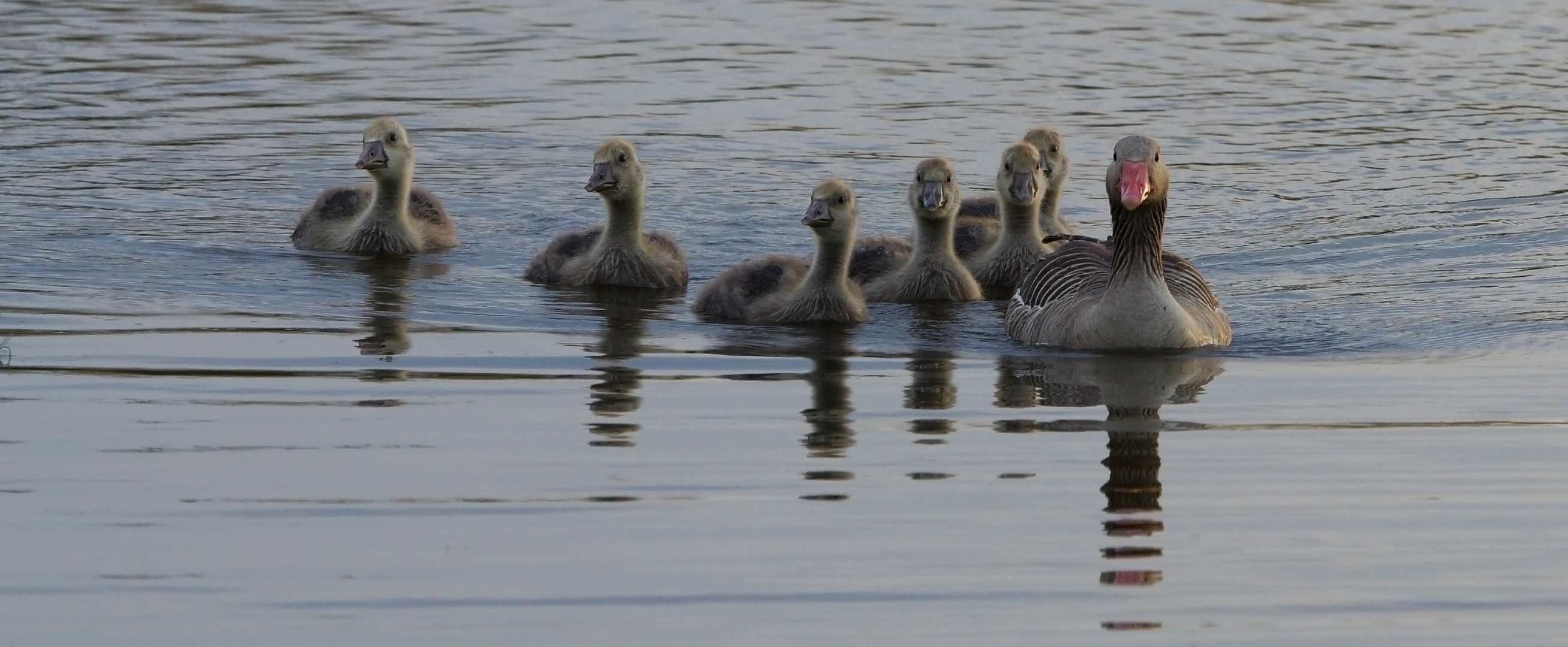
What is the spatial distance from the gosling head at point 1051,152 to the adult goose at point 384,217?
396 cm

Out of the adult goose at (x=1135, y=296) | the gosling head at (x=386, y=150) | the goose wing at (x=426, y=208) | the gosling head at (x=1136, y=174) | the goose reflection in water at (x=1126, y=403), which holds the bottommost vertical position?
the goose reflection in water at (x=1126, y=403)

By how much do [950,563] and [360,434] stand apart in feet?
9.33

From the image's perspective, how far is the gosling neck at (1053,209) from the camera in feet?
51.1

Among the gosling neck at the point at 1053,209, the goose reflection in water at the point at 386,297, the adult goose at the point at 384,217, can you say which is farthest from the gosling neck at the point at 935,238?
the adult goose at the point at 384,217

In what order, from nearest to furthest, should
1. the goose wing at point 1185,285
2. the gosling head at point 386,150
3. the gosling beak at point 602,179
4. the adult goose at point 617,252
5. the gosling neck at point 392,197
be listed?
the goose wing at point 1185,285 → the gosling beak at point 602,179 → the adult goose at point 617,252 → the gosling head at point 386,150 → the gosling neck at point 392,197

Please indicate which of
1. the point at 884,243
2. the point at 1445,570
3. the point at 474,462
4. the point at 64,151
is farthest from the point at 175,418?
the point at 64,151

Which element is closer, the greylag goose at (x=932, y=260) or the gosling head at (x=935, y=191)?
the gosling head at (x=935, y=191)

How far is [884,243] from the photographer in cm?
1428

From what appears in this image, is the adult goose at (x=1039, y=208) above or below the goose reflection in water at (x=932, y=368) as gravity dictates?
above

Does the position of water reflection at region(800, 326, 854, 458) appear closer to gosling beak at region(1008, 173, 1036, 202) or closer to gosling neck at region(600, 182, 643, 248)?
gosling beak at region(1008, 173, 1036, 202)

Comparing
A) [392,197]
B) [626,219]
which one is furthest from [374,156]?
[626,219]

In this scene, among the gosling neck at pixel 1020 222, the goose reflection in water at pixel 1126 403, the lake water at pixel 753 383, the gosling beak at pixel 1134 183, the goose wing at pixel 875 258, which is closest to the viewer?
the lake water at pixel 753 383

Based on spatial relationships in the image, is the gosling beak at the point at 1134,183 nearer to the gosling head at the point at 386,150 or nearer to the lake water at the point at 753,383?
the lake water at the point at 753,383

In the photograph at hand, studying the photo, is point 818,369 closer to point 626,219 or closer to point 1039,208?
point 626,219
